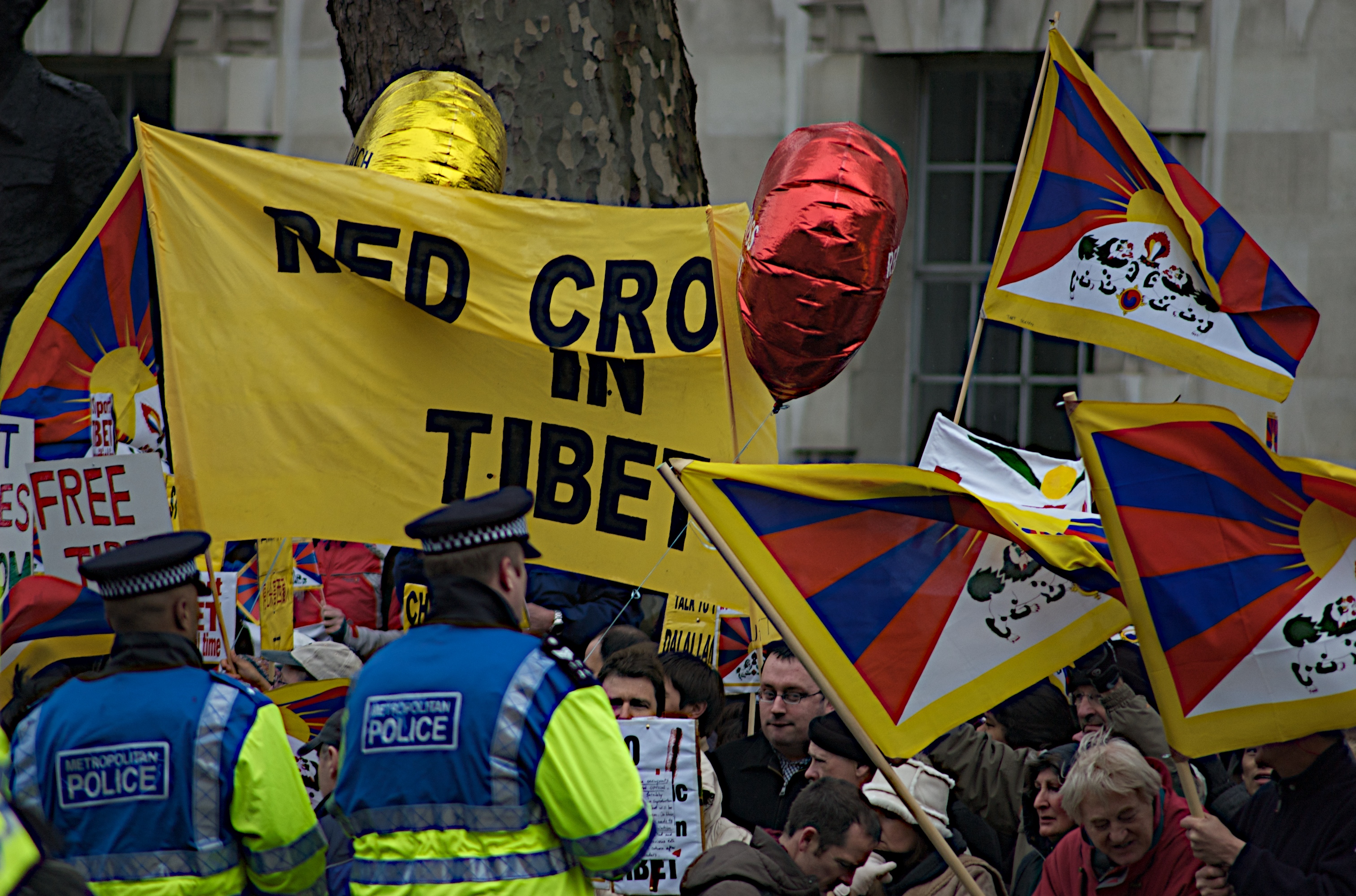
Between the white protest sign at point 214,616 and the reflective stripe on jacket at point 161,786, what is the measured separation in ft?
7.40

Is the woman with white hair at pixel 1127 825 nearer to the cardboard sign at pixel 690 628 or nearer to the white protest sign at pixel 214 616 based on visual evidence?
the cardboard sign at pixel 690 628

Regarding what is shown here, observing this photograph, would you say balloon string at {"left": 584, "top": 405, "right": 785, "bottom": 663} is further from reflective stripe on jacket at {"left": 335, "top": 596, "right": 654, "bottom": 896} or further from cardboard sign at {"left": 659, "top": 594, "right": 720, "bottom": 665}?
reflective stripe on jacket at {"left": 335, "top": 596, "right": 654, "bottom": 896}

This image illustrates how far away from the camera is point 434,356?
513cm

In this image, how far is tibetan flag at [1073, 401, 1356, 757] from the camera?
3.94 meters

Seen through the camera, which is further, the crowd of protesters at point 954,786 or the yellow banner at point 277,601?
the yellow banner at point 277,601

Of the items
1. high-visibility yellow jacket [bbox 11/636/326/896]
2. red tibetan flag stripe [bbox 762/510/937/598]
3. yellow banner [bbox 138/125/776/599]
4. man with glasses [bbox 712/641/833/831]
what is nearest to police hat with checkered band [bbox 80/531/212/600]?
high-visibility yellow jacket [bbox 11/636/326/896]

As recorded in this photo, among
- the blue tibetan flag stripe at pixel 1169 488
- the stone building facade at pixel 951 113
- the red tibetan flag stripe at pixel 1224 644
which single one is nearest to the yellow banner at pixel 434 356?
the blue tibetan flag stripe at pixel 1169 488

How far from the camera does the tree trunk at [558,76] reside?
21.4 feet

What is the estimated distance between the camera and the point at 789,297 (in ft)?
15.8

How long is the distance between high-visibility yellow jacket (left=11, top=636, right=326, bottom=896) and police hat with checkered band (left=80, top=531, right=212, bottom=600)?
0.61 feet

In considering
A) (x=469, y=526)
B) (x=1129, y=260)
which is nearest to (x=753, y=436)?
(x=1129, y=260)

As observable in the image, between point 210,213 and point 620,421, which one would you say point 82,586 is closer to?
point 210,213

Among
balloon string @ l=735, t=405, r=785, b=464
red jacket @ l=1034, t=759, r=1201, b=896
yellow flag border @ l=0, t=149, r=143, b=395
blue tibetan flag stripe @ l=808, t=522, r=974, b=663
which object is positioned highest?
yellow flag border @ l=0, t=149, r=143, b=395

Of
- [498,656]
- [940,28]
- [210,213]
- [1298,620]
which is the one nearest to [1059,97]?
[1298,620]
